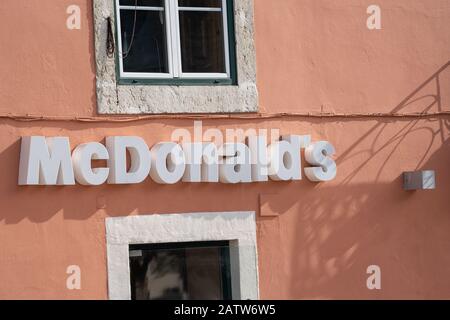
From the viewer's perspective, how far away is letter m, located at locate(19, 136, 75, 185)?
879 centimetres

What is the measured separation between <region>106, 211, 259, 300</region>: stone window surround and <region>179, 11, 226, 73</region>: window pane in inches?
50.1

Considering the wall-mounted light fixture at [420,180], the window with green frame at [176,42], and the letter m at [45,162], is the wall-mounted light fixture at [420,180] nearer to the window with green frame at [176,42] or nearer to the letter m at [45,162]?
the window with green frame at [176,42]

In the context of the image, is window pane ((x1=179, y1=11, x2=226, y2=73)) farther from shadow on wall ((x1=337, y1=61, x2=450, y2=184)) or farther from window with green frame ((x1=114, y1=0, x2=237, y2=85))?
shadow on wall ((x1=337, y1=61, x2=450, y2=184))

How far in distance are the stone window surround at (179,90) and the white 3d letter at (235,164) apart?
343mm

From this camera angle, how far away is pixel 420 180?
33.3 feet

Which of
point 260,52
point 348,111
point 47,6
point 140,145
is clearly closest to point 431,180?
point 348,111

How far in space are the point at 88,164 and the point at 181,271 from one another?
1.27 metres

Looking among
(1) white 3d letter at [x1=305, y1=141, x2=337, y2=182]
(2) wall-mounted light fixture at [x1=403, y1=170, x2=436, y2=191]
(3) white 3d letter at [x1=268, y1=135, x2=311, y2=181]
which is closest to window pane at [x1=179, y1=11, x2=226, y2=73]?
(3) white 3d letter at [x1=268, y1=135, x2=311, y2=181]

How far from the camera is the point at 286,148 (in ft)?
31.8

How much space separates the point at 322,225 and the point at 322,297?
0.63 metres

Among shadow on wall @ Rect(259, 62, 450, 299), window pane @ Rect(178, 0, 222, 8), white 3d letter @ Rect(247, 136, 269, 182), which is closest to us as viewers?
white 3d letter @ Rect(247, 136, 269, 182)

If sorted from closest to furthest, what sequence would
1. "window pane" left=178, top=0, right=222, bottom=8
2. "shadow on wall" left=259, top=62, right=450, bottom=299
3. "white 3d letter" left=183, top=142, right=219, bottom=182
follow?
"white 3d letter" left=183, top=142, right=219, bottom=182 → "window pane" left=178, top=0, right=222, bottom=8 → "shadow on wall" left=259, top=62, right=450, bottom=299

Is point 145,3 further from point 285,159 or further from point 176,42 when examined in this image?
point 285,159

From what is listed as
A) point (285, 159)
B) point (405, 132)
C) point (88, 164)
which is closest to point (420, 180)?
point (405, 132)
